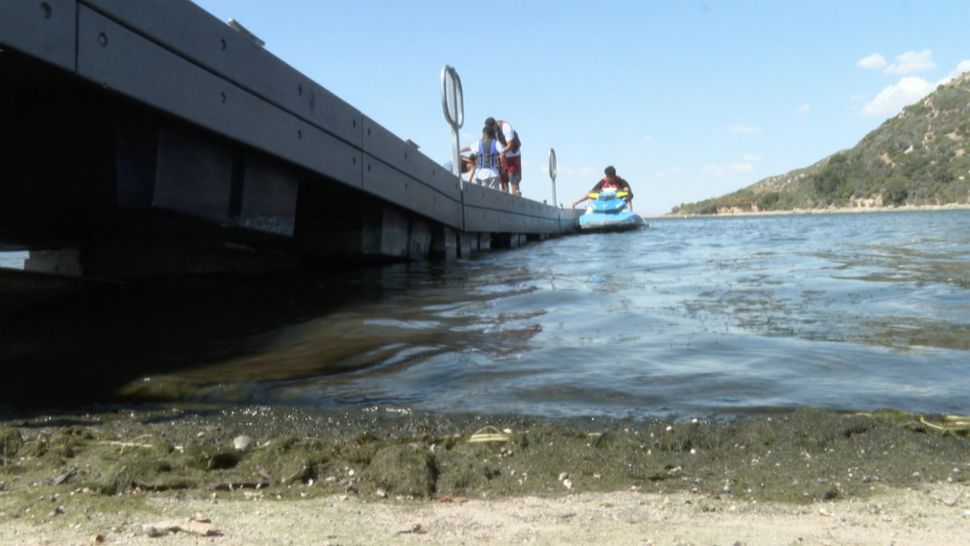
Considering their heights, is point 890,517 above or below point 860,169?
below

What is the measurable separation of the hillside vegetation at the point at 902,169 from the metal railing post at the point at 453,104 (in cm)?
5957

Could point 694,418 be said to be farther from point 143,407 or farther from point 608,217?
point 608,217

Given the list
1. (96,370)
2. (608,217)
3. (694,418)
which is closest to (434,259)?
(96,370)

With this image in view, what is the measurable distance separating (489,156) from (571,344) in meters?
10.8

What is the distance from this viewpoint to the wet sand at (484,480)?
2014 millimetres

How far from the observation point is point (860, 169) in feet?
274

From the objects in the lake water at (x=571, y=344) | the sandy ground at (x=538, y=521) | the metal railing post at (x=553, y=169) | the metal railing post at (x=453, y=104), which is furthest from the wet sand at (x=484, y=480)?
the metal railing post at (x=553, y=169)

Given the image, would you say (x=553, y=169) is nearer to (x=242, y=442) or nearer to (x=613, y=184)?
(x=613, y=184)

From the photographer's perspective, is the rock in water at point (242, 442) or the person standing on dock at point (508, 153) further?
the person standing on dock at point (508, 153)

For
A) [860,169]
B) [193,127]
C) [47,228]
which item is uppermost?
[860,169]

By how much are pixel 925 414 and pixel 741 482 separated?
118cm

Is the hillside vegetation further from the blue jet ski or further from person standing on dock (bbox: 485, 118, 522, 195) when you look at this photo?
person standing on dock (bbox: 485, 118, 522, 195)

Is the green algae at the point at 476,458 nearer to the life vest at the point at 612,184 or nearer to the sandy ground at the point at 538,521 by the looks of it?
the sandy ground at the point at 538,521

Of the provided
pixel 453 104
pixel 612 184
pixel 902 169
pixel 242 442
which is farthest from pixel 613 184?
pixel 902 169
